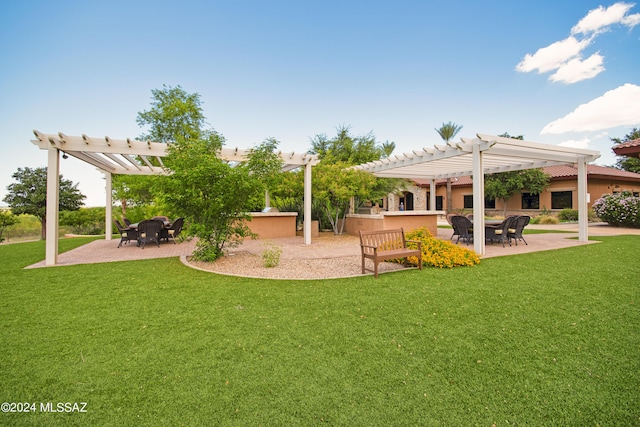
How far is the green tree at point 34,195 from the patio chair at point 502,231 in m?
23.4

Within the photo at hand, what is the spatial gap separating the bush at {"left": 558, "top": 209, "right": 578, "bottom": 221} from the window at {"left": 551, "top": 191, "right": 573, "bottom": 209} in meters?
1.21

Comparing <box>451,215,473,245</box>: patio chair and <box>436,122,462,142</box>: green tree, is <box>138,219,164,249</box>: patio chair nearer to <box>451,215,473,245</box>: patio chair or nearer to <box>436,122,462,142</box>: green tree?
<box>451,215,473,245</box>: patio chair

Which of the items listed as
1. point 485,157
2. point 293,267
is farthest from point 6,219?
point 485,157

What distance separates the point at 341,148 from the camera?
20047mm

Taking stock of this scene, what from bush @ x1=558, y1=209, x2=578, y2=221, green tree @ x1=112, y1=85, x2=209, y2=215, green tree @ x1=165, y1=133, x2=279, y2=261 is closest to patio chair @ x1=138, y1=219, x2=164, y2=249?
green tree @ x1=165, y1=133, x2=279, y2=261

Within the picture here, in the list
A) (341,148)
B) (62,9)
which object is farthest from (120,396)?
(341,148)

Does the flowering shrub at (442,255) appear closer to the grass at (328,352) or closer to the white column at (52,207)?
the grass at (328,352)

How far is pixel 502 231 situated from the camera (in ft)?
31.3

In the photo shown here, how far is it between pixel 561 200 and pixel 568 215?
7.09 ft

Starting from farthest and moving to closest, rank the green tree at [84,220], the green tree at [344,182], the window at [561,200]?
the window at [561,200] → the green tree at [84,220] → the green tree at [344,182]

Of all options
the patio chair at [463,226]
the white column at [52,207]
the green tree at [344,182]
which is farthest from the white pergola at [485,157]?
the white column at [52,207]

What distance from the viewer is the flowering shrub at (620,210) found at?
47.8ft

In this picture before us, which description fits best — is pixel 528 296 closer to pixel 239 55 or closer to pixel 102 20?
pixel 239 55

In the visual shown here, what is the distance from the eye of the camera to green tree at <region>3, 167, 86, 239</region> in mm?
18922
